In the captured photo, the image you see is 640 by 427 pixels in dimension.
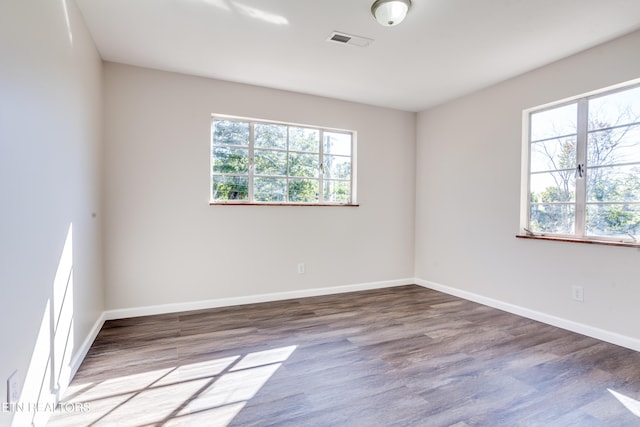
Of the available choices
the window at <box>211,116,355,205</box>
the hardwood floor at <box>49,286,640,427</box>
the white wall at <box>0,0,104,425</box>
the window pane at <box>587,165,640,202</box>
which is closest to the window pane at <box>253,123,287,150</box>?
the window at <box>211,116,355,205</box>

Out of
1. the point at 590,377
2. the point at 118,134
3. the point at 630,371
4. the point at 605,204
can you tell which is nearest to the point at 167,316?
the point at 118,134

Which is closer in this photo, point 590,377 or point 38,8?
point 38,8

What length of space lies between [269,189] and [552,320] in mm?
3135

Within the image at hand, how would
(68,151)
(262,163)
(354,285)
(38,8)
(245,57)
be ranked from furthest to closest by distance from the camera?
(354,285) < (262,163) < (245,57) < (68,151) < (38,8)

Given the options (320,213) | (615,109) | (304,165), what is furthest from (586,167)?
(304,165)

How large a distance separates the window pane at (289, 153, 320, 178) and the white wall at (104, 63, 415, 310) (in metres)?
0.41

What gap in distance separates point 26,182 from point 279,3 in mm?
1783

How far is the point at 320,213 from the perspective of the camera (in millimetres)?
4113

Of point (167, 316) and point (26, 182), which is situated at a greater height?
point (26, 182)

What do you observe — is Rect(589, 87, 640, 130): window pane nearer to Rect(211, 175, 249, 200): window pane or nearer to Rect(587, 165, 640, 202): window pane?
Rect(587, 165, 640, 202): window pane

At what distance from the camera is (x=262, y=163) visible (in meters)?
3.84

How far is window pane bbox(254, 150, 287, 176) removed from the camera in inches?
150

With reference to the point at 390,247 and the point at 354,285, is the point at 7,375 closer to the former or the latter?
the point at 354,285

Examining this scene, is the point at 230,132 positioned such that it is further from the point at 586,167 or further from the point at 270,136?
the point at 586,167
